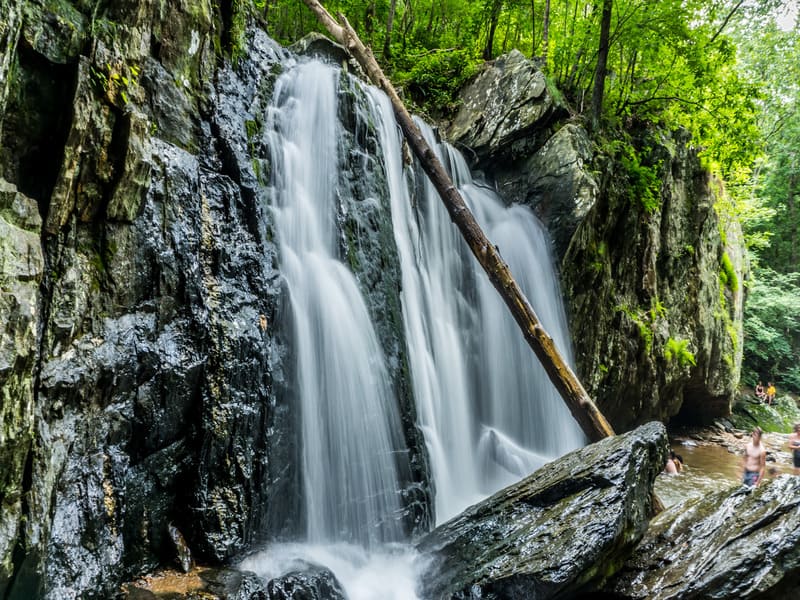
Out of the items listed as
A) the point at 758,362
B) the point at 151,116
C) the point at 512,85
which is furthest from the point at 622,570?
the point at 758,362

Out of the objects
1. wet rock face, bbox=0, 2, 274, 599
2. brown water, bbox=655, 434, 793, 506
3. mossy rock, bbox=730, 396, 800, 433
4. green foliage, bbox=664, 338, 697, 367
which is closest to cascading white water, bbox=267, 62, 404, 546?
wet rock face, bbox=0, 2, 274, 599

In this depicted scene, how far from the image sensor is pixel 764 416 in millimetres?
16625

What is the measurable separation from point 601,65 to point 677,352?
651 cm

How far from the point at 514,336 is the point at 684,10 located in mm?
6900

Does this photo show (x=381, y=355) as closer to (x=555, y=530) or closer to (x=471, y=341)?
(x=555, y=530)

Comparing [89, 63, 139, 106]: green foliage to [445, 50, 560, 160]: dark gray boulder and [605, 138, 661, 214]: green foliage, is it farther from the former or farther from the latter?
[605, 138, 661, 214]: green foliage

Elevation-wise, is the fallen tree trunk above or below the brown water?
above

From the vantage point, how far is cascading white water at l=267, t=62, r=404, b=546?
16.0 feet

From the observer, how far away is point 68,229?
3578mm

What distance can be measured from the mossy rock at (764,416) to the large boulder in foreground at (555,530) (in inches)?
554

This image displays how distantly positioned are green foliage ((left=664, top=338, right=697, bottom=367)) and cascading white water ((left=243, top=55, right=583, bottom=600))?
149 inches

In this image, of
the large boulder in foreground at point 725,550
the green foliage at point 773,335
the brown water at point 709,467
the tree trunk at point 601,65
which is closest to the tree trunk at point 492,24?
the tree trunk at point 601,65

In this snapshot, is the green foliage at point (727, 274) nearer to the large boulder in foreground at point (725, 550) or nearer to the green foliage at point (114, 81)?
the large boulder in foreground at point (725, 550)

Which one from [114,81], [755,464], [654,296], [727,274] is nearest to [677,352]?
[654,296]
